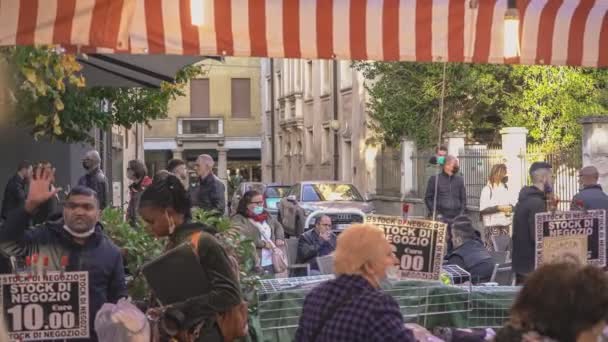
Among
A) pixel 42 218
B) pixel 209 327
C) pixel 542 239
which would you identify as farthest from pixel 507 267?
pixel 209 327

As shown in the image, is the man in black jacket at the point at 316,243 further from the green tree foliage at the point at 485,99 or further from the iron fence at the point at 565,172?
the green tree foliage at the point at 485,99

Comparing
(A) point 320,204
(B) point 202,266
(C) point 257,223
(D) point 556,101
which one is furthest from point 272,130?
(B) point 202,266

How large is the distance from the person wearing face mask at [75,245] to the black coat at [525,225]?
484 centimetres

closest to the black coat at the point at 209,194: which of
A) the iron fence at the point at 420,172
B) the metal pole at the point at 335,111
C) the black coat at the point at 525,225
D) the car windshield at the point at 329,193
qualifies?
the black coat at the point at 525,225

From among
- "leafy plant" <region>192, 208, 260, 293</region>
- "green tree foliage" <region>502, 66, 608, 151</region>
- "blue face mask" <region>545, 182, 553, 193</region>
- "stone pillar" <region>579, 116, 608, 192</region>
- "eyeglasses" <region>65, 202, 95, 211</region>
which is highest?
"green tree foliage" <region>502, 66, 608, 151</region>

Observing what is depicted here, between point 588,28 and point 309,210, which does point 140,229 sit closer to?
point 588,28

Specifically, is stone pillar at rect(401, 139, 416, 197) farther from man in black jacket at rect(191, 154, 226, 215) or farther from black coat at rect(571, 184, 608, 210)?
black coat at rect(571, 184, 608, 210)

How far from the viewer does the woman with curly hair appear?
384 centimetres

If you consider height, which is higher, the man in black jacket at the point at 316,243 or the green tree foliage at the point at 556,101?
the green tree foliage at the point at 556,101

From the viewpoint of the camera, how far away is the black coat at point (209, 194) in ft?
46.5

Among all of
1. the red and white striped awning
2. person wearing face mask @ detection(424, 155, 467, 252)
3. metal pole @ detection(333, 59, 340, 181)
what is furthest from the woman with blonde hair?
metal pole @ detection(333, 59, 340, 181)

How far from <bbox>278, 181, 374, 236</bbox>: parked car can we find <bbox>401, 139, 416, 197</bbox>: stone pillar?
6.78 feet

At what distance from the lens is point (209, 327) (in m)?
5.47

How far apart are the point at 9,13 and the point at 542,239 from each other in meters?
4.25
